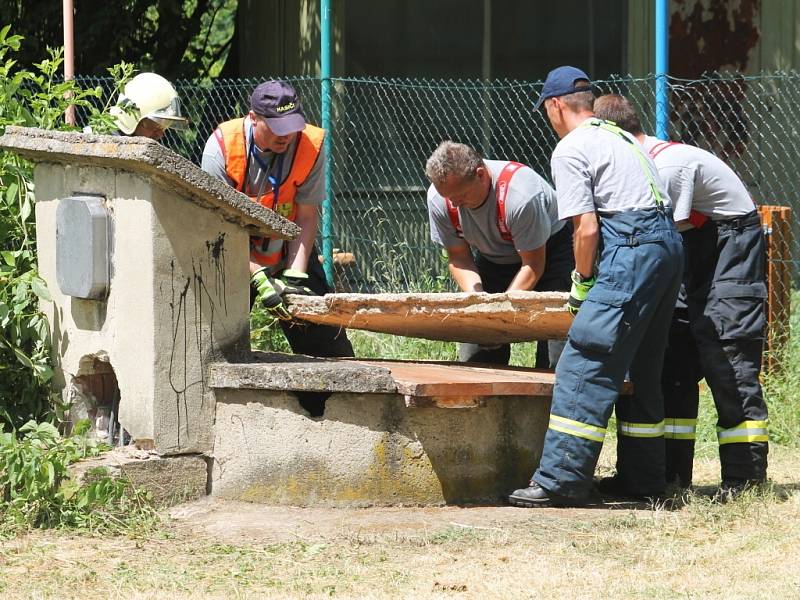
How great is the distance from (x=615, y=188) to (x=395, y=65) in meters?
6.04

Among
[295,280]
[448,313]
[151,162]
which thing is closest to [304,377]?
[448,313]

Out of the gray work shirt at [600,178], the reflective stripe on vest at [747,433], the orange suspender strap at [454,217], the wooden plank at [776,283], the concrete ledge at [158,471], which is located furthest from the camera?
the wooden plank at [776,283]

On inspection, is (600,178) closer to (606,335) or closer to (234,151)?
(606,335)

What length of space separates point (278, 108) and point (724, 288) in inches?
86.4

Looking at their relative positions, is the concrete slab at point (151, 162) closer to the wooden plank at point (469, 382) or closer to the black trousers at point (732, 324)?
the wooden plank at point (469, 382)

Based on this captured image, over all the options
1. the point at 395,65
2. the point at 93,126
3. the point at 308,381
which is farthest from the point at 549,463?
the point at 395,65

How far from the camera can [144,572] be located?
4223mm

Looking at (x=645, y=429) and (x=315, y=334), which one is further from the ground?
(x=315, y=334)

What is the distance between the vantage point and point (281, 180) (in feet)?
19.8

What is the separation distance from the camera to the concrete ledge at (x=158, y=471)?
16.3 feet

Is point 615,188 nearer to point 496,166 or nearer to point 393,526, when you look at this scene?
point 496,166

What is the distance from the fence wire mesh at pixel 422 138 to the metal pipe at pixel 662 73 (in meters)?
1.53

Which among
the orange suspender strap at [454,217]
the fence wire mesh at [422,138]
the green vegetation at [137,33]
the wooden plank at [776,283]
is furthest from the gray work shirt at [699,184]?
the green vegetation at [137,33]

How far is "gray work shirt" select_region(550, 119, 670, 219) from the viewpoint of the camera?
5.06 meters
